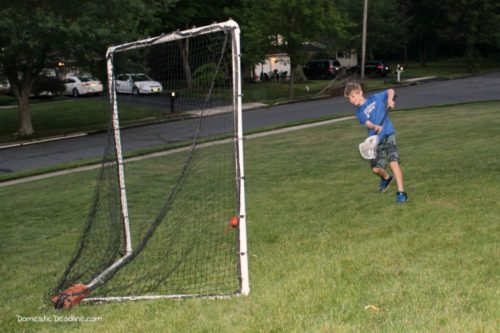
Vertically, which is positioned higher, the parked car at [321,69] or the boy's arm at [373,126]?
the boy's arm at [373,126]

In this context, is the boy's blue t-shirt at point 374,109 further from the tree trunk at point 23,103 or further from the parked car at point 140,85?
the tree trunk at point 23,103

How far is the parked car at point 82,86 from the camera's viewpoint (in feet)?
148

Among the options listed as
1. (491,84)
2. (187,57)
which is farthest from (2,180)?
(491,84)

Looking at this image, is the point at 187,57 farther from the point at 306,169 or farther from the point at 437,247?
the point at 306,169

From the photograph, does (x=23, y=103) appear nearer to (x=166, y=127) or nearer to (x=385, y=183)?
(x=166, y=127)

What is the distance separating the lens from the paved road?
19.9m

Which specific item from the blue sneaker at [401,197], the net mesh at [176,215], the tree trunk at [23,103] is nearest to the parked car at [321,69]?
the tree trunk at [23,103]

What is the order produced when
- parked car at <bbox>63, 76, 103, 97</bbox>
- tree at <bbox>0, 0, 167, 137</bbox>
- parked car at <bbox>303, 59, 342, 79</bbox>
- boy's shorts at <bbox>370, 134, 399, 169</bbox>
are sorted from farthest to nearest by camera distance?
parked car at <bbox>303, 59, 342, 79</bbox> < parked car at <bbox>63, 76, 103, 97</bbox> < tree at <bbox>0, 0, 167, 137</bbox> < boy's shorts at <bbox>370, 134, 399, 169</bbox>

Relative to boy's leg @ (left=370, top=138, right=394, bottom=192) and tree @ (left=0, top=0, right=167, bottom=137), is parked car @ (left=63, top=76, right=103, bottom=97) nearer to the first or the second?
tree @ (left=0, top=0, right=167, bottom=137)

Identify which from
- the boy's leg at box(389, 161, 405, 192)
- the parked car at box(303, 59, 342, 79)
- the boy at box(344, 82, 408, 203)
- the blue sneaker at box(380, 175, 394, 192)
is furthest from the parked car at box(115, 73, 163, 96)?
the parked car at box(303, 59, 342, 79)

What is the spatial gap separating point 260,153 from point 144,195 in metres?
5.17

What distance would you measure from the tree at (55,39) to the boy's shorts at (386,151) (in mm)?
14012

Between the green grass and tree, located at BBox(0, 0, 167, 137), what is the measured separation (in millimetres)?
12073

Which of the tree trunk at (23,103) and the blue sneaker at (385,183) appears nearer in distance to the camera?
the blue sneaker at (385,183)
